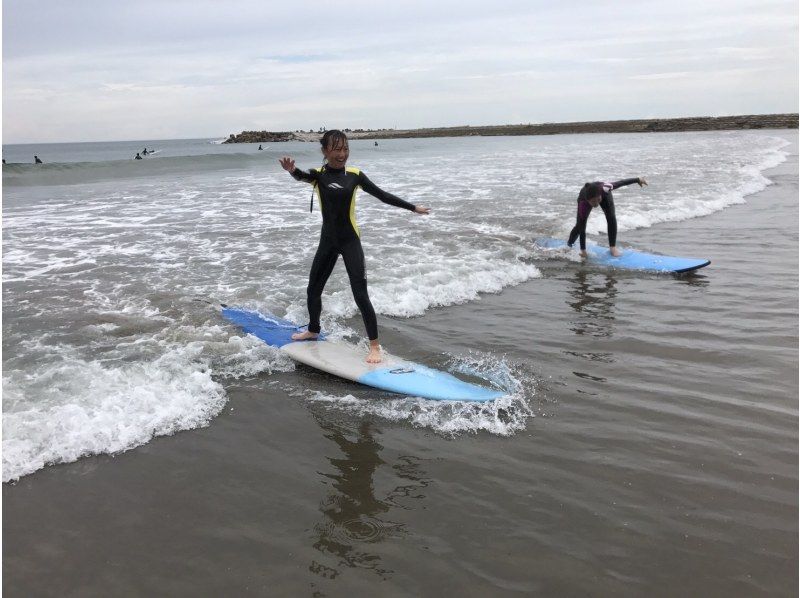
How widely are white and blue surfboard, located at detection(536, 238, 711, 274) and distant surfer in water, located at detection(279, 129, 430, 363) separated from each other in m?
4.77

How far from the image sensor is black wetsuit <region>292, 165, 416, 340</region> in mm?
5059

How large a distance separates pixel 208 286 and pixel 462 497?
563 centimetres

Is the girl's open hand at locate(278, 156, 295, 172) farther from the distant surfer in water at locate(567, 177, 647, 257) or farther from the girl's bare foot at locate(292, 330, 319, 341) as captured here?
the distant surfer in water at locate(567, 177, 647, 257)

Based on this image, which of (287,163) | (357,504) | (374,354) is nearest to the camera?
(357,504)

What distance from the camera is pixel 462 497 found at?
324 centimetres

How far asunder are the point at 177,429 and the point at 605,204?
7.73 m

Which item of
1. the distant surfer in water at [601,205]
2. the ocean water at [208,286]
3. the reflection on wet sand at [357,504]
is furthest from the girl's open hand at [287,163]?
the distant surfer in water at [601,205]

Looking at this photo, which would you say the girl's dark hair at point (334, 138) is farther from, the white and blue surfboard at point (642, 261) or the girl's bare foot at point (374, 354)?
the white and blue surfboard at point (642, 261)

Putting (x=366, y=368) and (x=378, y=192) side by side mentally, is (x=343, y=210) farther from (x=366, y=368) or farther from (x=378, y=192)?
(x=366, y=368)

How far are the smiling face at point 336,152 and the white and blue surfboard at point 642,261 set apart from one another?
5504 millimetres

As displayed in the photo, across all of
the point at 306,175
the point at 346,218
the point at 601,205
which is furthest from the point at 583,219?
the point at 306,175

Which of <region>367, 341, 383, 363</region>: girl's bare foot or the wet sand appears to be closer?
the wet sand

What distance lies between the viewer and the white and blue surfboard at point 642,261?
26.3 ft

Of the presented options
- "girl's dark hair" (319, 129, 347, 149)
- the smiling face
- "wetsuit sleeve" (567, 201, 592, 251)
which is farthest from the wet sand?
"wetsuit sleeve" (567, 201, 592, 251)
